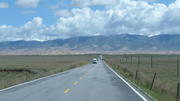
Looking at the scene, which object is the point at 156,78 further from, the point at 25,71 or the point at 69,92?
the point at 25,71

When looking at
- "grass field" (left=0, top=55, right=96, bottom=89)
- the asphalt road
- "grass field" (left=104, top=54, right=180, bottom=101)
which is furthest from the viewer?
"grass field" (left=0, top=55, right=96, bottom=89)

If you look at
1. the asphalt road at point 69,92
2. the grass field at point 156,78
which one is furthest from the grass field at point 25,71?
the grass field at point 156,78

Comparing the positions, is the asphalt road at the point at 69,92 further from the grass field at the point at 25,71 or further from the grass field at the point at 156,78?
the grass field at the point at 25,71

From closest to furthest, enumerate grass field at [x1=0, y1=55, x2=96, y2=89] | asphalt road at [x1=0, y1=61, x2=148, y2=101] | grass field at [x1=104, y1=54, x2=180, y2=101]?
1. asphalt road at [x1=0, y1=61, x2=148, y2=101]
2. grass field at [x1=104, y1=54, x2=180, y2=101]
3. grass field at [x1=0, y1=55, x2=96, y2=89]

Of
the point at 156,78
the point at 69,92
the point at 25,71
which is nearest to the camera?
the point at 69,92

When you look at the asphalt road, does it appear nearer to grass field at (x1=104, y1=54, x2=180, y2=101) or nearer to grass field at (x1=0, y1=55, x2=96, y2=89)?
grass field at (x1=104, y1=54, x2=180, y2=101)

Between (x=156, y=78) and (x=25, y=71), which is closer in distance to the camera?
(x=156, y=78)

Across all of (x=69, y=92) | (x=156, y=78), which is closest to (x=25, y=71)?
(x=156, y=78)

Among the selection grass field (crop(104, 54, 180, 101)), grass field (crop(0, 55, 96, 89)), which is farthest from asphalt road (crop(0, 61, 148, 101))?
grass field (crop(0, 55, 96, 89))

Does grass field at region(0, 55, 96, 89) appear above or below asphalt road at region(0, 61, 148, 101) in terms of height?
below

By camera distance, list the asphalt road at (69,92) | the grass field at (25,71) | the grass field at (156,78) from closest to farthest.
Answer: the asphalt road at (69,92), the grass field at (156,78), the grass field at (25,71)

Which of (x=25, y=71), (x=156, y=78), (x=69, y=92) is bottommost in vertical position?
(x=25, y=71)

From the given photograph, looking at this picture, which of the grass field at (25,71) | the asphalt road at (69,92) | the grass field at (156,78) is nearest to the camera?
the asphalt road at (69,92)

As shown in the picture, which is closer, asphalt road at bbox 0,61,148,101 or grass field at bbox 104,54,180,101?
asphalt road at bbox 0,61,148,101
